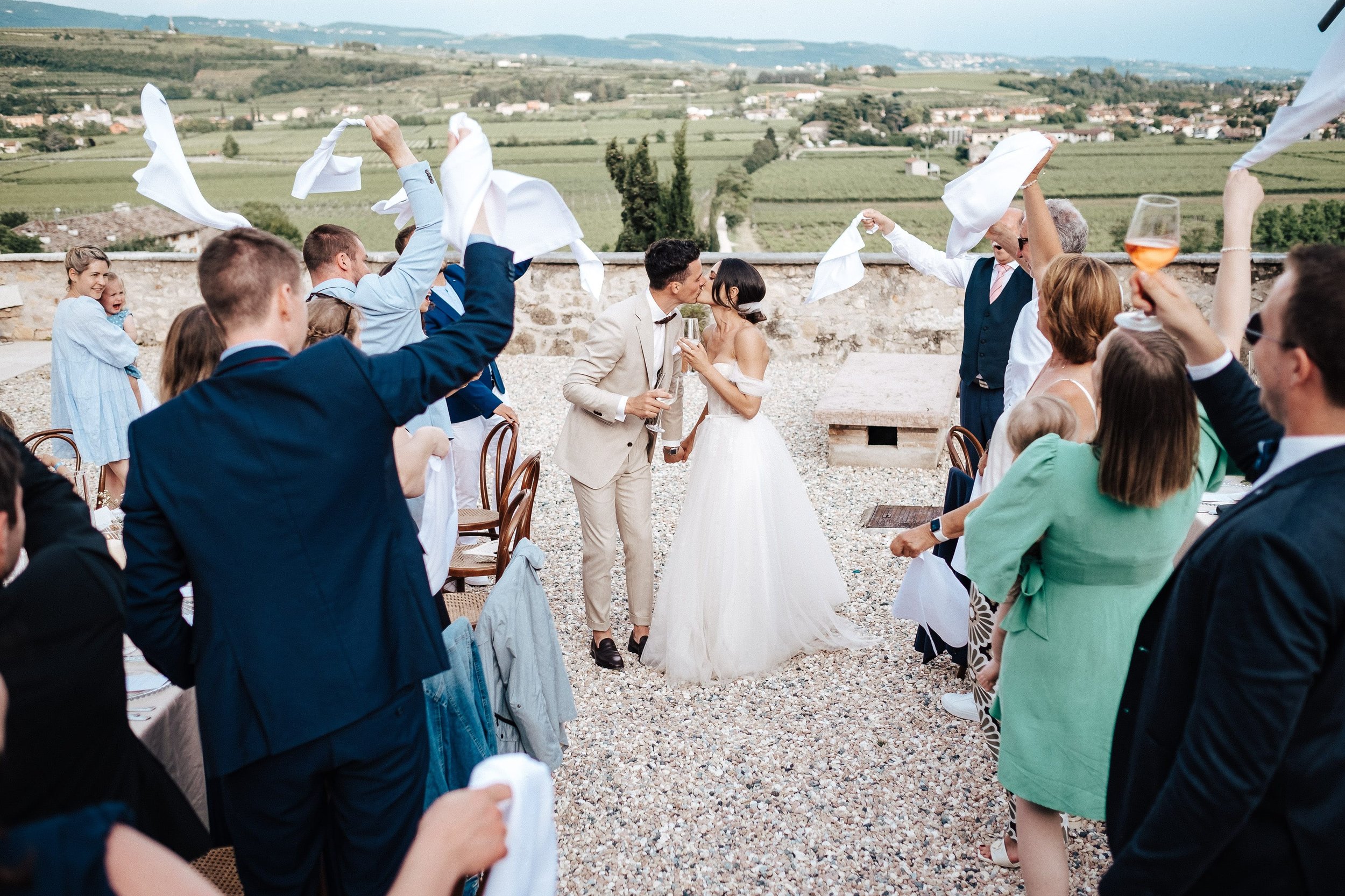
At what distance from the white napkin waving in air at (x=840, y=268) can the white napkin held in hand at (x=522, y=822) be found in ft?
11.1

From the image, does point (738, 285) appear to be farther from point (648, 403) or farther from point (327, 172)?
point (327, 172)

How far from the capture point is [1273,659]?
124 cm

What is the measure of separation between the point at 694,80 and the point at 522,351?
70828mm

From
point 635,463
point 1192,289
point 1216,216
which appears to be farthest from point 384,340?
point 1216,216

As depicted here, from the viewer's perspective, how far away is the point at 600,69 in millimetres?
76750

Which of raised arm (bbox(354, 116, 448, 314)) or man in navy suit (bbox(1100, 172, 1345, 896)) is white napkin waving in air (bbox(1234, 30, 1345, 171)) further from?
raised arm (bbox(354, 116, 448, 314))

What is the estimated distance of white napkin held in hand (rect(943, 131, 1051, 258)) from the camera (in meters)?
3.03

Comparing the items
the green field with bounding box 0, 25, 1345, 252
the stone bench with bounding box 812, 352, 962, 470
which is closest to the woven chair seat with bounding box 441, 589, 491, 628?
the stone bench with bounding box 812, 352, 962, 470

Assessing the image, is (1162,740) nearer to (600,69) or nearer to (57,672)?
(57,672)

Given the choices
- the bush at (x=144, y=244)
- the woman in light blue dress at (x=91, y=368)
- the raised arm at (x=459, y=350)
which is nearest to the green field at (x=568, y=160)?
the bush at (x=144, y=244)

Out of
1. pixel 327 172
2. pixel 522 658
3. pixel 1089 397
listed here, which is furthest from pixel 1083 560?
pixel 327 172

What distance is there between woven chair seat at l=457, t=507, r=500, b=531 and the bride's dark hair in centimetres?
156

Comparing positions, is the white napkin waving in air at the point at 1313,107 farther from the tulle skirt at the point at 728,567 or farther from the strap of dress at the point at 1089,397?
the tulle skirt at the point at 728,567

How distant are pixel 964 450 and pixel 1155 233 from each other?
196cm
